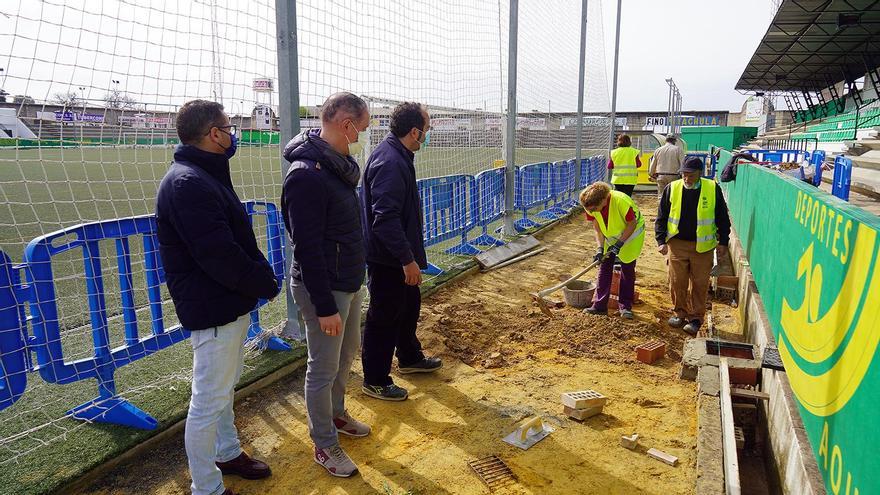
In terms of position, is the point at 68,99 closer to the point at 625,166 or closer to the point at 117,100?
the point at 117,100

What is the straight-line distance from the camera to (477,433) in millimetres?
3600

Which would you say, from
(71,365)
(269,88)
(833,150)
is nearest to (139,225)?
(71,365)

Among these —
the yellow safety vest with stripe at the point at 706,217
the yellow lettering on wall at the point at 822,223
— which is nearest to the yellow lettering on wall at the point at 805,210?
the yellow lettering on wall at the point at 822,223

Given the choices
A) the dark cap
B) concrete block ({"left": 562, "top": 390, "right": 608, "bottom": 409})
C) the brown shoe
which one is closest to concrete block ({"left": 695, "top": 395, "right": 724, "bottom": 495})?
concrete block ({"left": 562, "top": 390, "right": 608, "bottom": 409})

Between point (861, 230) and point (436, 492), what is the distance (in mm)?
2246

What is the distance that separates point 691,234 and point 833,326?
3.24 meters

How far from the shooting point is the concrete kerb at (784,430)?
2.52m

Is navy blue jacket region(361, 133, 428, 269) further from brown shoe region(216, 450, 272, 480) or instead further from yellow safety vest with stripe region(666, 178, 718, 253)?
yellow safety vest with stripe region(666, 178, 718, 253)

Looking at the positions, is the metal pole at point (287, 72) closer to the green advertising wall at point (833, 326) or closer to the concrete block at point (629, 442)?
the concrete block at point (629, 442)

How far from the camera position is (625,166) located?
9.70 meters

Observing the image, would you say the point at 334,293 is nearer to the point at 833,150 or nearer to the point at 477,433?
the point at 477,433

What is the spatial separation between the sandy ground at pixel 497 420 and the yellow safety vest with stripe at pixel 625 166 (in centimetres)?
426

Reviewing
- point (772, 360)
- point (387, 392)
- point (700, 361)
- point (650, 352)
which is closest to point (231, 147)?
point (387, 392)

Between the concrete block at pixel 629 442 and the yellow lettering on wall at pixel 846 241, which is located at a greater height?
the yellow lettering on wall at pixel 846 241
